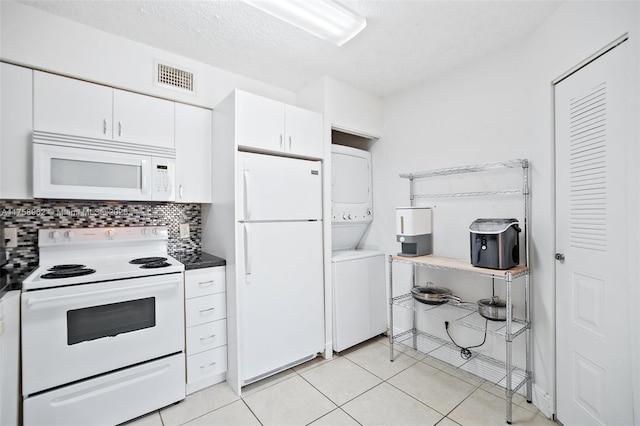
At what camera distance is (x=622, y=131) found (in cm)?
139

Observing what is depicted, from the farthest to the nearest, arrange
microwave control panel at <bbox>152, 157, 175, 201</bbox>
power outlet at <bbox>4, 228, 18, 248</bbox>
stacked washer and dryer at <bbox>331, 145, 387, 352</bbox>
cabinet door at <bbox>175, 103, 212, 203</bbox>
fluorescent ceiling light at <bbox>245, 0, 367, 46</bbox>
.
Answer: stacked washer and dryer at <bbox>331, 145, 387, 352</bbox>, cabinet door at <bbox>175, 103, 212, 203</bbox>, microwave control panel at <bbox>152, 157, 175, 201</bbox>, power outlet at <bbox>4, 228, 18, 248</bbox>, fluorescent ceiling light at <bbox>245, 0, 367, 46</bbox>

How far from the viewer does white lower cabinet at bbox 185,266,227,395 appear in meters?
2.08

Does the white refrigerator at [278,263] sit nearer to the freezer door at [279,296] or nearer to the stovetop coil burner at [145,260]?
the freezer door at [279,296]

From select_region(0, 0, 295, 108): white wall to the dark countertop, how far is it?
130 centimetres

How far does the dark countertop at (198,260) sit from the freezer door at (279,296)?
245 mm

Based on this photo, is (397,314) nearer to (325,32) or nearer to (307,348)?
(307,348)

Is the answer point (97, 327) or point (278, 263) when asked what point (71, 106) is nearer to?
point (97, 327)

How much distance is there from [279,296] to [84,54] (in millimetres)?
2207

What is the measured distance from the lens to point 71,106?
6.29 feet

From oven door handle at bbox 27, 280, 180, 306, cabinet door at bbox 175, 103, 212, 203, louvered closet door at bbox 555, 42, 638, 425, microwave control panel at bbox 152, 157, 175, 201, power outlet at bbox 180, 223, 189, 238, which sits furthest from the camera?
power outlet at bbox 180, 223, 189, 238

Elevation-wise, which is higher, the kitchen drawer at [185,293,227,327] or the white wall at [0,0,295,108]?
the white wall at [0,0,295,108]

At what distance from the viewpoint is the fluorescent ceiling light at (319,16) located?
1.66 m

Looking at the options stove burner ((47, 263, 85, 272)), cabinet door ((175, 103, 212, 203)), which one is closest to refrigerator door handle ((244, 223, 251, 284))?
cabinet door ((175, 103, 212, 203))

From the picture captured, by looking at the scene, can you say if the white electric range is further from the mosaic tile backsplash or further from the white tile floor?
the white tile floor
